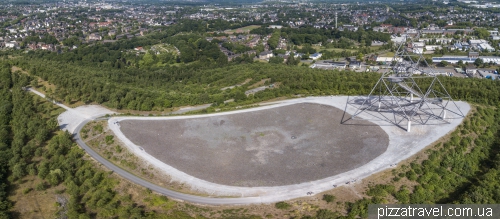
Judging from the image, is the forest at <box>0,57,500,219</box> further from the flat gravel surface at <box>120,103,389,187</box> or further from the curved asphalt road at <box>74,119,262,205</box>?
the flat gravel surface at <box>120,103,389,187</box>

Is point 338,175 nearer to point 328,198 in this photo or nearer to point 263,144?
point 328,198

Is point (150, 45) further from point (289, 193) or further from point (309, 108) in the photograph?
point (289, 193)

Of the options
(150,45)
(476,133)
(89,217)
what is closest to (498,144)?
(476,133)

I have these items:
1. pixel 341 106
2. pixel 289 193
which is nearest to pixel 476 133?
pixel 341 106

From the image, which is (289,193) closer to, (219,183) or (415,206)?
(219,183)

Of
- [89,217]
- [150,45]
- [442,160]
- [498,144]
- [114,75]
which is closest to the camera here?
[89,217]

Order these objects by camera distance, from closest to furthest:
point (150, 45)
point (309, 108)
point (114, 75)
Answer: point (309, 108), point (114, 75), point (150, 45)

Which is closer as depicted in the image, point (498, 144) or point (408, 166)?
point (408, 166)
